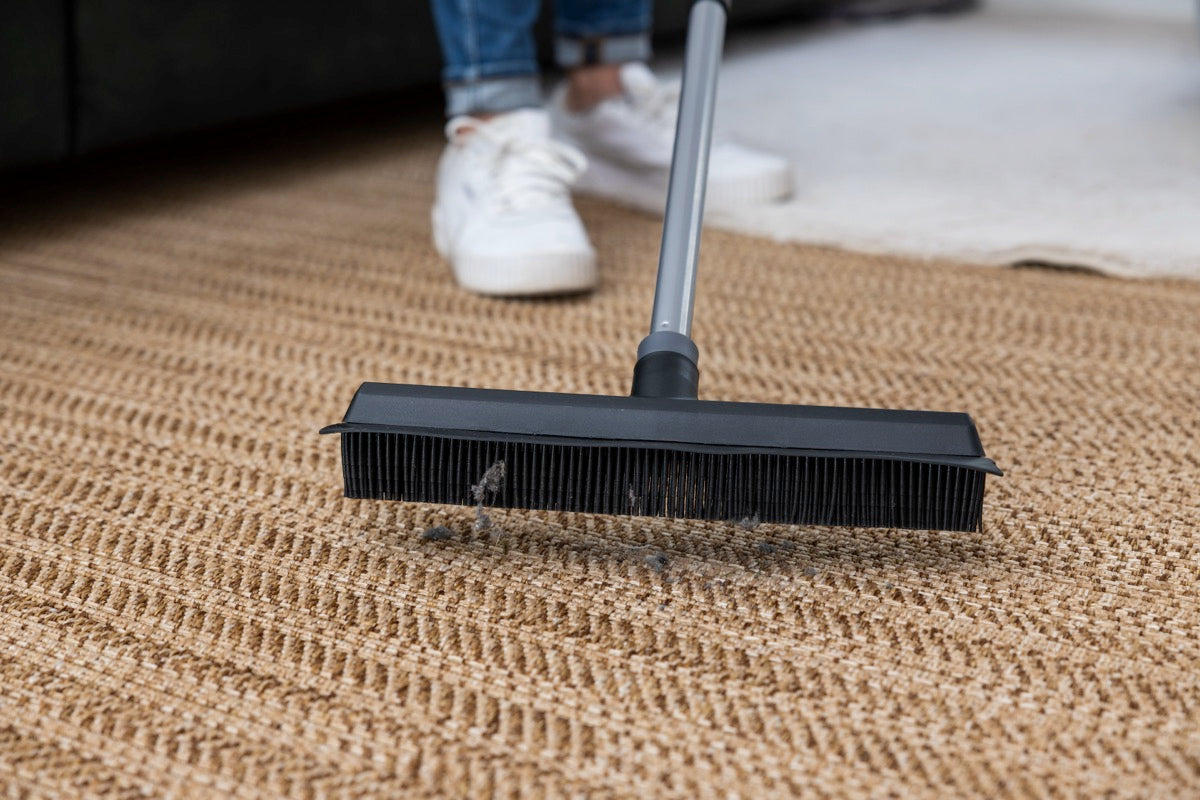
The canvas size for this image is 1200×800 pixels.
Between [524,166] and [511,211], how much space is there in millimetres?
53

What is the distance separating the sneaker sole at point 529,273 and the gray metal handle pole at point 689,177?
0.19 m

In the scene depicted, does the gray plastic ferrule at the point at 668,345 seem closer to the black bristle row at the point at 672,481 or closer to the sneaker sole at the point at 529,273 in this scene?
the black bristle row at the point at 672,481

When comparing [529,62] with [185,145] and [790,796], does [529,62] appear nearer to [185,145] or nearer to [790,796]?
[185,145]

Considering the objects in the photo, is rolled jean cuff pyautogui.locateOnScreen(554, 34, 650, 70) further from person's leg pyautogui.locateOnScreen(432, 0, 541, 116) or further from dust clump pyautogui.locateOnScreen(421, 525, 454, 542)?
dust clump pyautogui.locateOnScreen(421, 525, 454, 542)

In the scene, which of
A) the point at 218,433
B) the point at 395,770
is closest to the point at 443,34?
the point at 218,433

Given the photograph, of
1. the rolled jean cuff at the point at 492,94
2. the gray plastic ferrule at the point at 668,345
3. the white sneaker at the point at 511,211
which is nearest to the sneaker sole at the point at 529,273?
the white sneaker at the point at 511,211

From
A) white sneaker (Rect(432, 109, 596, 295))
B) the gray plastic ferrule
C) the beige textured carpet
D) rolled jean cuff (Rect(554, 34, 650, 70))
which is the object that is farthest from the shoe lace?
the gray plastic ferrule

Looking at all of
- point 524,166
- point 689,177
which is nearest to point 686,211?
point 689,177

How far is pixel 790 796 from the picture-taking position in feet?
1.23

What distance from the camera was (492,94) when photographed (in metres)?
1.02

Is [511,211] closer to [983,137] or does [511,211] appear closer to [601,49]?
[601,49]

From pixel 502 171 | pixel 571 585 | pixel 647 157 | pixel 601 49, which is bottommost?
pixel 571 585

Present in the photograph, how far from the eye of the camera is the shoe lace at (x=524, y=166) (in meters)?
0.94

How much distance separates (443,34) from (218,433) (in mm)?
516
